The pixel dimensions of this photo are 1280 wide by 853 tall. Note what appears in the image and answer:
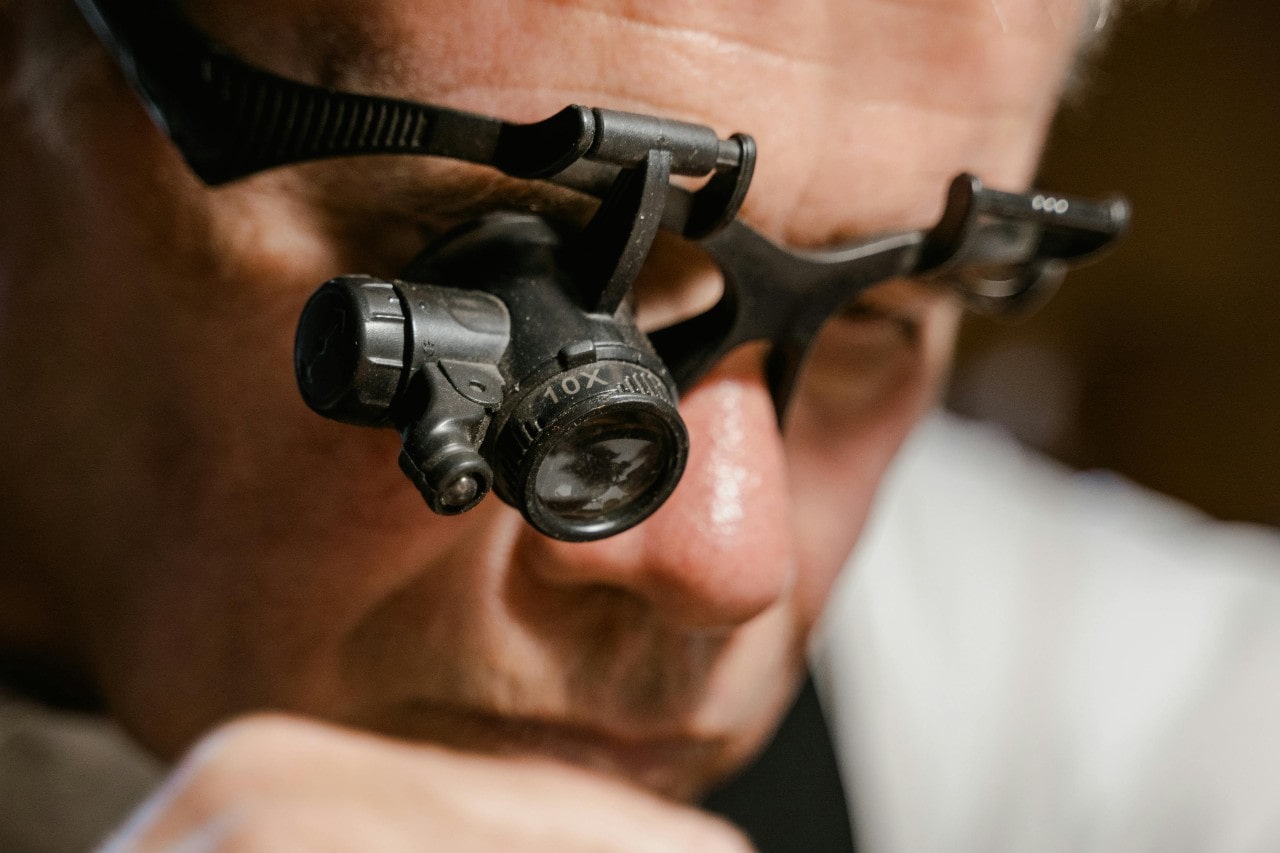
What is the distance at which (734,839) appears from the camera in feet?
3.36

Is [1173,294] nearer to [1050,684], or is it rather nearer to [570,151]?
[1050,684]

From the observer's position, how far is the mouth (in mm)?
934

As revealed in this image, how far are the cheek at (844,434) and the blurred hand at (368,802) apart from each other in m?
0.32

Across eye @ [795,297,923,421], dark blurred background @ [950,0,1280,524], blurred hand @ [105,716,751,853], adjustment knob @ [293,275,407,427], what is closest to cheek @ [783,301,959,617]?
eye @ [795,297,923,421]

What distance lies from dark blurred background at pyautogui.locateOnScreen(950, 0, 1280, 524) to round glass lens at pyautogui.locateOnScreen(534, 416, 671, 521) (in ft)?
6.76

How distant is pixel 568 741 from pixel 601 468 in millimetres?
362

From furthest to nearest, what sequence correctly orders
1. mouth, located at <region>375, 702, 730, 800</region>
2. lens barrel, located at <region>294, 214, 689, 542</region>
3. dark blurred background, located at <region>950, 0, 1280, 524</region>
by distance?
dark blurred background, located at <region>950, 0, 1280, 524</region>
mouth, located at <region>375, 702, 730, 800</region>
lens barrel, located at <region>294, 214, 689, 542</region>

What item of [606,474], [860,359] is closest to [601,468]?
[606,474]

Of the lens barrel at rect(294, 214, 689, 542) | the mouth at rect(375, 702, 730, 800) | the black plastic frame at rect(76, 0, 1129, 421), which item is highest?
the black plastic frame at rect(76, 0, 1129, 421)

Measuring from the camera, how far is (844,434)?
1109 mm

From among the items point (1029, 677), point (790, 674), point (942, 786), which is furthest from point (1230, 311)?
point (790, 674)

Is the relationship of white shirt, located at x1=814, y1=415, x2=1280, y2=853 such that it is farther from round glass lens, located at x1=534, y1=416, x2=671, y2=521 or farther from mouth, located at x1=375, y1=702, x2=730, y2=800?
round glass lens, located at x1=534, y1=416, x2=671, y2=521

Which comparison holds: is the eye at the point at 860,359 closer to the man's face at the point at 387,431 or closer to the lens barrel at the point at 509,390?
the man's face at the point at 387,431

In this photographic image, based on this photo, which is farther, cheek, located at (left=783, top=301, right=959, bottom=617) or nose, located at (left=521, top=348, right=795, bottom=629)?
cheek, located at (left=783, top=301, right=959, bottom=617)
